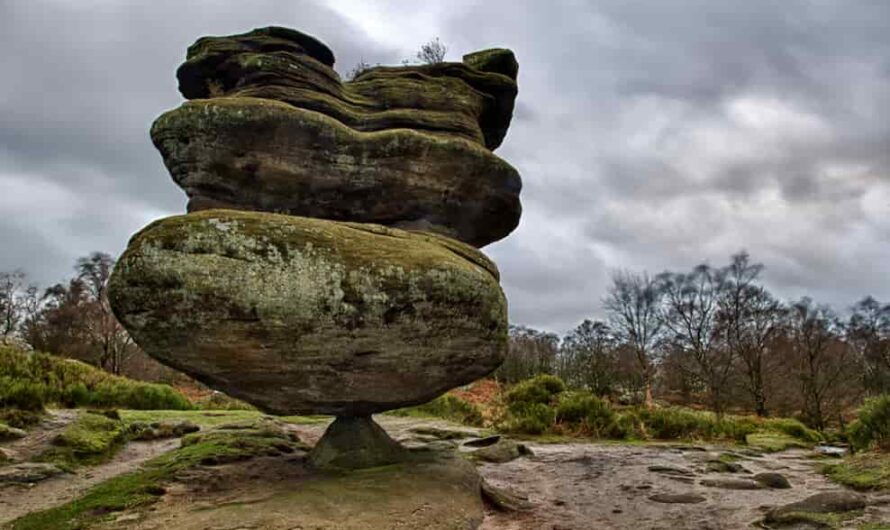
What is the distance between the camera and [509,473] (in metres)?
13.0

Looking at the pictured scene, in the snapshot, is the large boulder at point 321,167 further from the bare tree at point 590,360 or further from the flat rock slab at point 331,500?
the bare tree at point 590,360

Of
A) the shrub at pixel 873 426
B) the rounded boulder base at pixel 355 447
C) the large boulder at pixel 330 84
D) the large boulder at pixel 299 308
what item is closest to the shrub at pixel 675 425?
the shrub at pixel 873 426

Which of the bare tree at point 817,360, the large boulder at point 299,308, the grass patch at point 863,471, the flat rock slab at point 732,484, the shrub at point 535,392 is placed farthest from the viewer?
the bare tree at point 817,360

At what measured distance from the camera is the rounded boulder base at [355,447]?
9984 millimetres

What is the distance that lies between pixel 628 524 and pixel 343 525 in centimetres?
455

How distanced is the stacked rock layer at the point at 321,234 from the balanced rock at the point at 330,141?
3 cm

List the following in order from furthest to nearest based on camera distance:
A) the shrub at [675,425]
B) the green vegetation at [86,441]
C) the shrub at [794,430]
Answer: the shrub at [794,430], the shrub at [675,425], the green vegetation at [86,441]

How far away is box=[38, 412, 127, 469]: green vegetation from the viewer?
39.6 feet

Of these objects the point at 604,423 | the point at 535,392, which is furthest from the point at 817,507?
the point at 535,392

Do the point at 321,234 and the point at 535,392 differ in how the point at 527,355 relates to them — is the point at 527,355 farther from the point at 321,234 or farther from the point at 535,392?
the point at 321,234

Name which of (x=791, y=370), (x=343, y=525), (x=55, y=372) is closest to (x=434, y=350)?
(x=343, y=525)

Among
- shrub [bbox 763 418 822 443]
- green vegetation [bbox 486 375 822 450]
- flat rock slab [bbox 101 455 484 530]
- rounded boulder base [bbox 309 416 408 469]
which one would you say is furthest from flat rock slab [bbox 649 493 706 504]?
shrub [bbox 763 418 822 443]

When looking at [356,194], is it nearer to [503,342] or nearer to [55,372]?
[503,342]

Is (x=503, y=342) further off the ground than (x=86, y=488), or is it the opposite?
(x=503, y=342)
